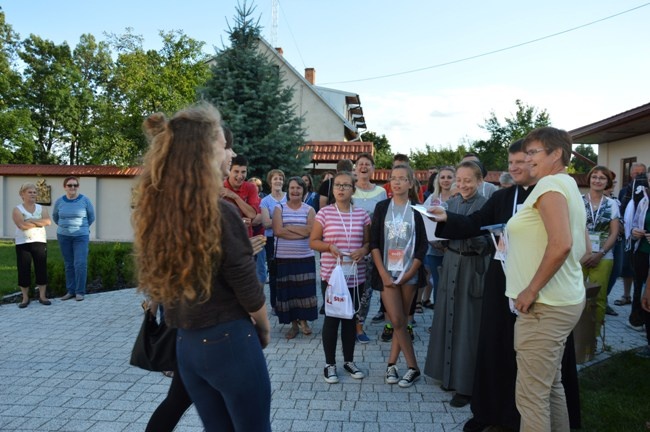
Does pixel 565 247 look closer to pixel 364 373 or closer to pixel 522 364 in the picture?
pixel 522 364

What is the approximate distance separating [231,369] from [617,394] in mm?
3933

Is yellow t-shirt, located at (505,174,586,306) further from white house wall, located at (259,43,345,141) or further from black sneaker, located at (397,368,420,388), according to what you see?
white house wall, located at (259,43,345,141)

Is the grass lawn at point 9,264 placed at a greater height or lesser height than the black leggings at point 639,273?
lesser

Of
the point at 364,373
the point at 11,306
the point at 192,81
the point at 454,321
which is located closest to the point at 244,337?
the point at 454,321

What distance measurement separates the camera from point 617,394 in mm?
4547

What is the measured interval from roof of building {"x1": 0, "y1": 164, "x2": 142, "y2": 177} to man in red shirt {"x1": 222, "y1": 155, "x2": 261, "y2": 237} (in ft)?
46.8

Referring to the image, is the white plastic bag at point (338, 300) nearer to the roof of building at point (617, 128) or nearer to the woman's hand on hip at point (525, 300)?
the woman's hand on hip at point (525, 300)

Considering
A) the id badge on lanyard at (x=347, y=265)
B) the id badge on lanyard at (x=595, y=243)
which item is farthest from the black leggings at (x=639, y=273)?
the id badge on lanyard at (x=347, y=265)

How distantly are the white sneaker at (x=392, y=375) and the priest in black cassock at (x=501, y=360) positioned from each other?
1.07 metres

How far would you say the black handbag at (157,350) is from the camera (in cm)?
277

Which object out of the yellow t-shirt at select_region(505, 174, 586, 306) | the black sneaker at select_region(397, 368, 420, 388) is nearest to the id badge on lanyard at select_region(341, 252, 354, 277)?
the black sneaker at select_region(397, 368, 420, 388)

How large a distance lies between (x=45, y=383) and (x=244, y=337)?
12.3 feet

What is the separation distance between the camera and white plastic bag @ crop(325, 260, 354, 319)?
4.88 metres

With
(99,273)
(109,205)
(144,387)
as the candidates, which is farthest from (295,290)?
(109,205)
